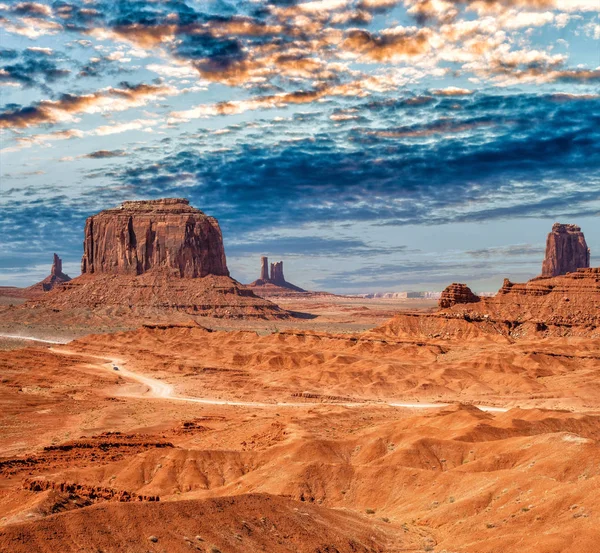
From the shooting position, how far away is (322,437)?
5481 centimetres

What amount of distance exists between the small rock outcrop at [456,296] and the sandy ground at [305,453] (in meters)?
34.8

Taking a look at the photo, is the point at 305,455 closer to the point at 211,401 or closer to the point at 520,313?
the point at 211,401

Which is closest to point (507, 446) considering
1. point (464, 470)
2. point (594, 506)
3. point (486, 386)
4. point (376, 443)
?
point (464, 470)

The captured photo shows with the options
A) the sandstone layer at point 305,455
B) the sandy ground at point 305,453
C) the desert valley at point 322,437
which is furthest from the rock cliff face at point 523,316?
the sandstone layer at point 305,455

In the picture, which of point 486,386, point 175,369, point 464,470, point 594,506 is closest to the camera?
point 594,506

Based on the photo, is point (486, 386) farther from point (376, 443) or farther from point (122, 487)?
point (122, 487)

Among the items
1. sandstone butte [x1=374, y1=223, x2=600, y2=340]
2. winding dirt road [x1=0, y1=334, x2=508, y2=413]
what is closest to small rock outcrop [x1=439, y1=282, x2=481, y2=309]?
sandstone butte [x1=374, y1=223, x2=600, y2=340]

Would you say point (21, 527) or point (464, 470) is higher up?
point (21, 527)

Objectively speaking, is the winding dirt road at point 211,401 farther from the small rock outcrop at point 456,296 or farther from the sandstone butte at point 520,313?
the small rock outcrop at point 456,296

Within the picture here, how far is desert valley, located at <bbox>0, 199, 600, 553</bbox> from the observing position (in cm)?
2586

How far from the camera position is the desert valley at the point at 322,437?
25.9 m

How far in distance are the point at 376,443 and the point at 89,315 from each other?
15441 cm

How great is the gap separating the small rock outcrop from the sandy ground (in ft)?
114

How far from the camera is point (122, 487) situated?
4156 cm
